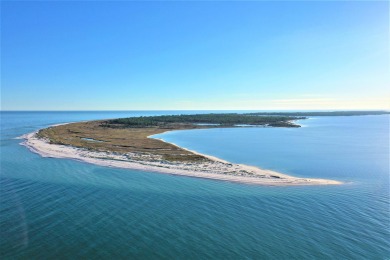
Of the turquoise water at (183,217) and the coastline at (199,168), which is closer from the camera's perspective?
the turquoise water at (183,217)

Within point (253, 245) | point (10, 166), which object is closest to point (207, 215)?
point (253, 245)

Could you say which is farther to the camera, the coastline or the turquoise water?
the coastline

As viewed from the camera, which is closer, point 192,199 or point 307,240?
point 307,240

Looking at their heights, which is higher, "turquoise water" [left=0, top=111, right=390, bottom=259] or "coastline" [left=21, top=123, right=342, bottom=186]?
"coastline" [left=21, top=123, right=342, bottom=186]

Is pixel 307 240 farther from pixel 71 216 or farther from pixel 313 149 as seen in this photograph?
pixel 313 149

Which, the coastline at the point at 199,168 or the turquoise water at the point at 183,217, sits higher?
the coastline at the point at 199,168
